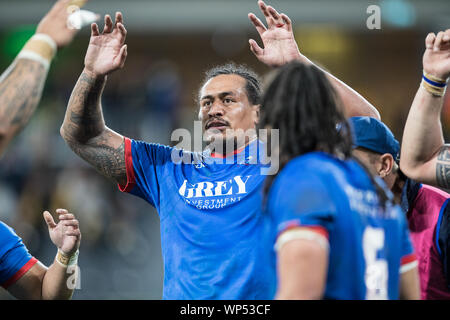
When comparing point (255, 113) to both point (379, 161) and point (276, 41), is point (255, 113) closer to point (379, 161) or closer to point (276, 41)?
point (276, 41)

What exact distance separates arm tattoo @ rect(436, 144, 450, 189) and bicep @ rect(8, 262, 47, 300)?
2.54 metres

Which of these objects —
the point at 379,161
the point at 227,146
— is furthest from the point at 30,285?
the point at 379,161

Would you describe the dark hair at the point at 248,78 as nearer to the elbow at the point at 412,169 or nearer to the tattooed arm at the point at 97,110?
the tattooed arm at the point at 97,110

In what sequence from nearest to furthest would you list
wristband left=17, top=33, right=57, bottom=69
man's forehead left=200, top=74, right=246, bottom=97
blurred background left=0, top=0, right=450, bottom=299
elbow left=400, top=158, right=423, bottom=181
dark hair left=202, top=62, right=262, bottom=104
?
1. wristband left=17, top=33, right=57, bottom=69
2. elbow left=400, top=158, right=423, bottom=181
3. man's forehead left=200, top=74, right=246, bottom=97
4. dark hair left=202, top=62, right=262, bottom=104
5. blurred background left=0, top=0, right=450, bottom=299

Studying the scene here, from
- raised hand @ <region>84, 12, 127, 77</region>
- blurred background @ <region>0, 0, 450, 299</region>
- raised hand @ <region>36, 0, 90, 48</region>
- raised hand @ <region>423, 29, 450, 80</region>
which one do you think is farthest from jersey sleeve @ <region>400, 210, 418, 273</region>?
blurred background @ <region>0, 0, 450, 299</region>

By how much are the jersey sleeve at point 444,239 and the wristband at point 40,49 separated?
2227mm

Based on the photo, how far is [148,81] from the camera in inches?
629

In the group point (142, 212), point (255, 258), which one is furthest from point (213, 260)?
point (142, 212)

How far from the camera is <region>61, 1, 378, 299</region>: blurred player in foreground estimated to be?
11.5 feet

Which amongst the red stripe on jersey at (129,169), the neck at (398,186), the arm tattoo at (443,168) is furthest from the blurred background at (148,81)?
the arm tattoo at (443,168)

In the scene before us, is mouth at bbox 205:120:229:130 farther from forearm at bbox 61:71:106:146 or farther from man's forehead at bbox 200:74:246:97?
forearm at bbox 61:71:106:146

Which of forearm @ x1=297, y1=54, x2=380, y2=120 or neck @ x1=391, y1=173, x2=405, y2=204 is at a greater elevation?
forearm @ x1=297, y1=54, x2=380, y2=120

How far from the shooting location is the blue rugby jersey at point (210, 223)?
345 cm

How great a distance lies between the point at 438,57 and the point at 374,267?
141 cm
